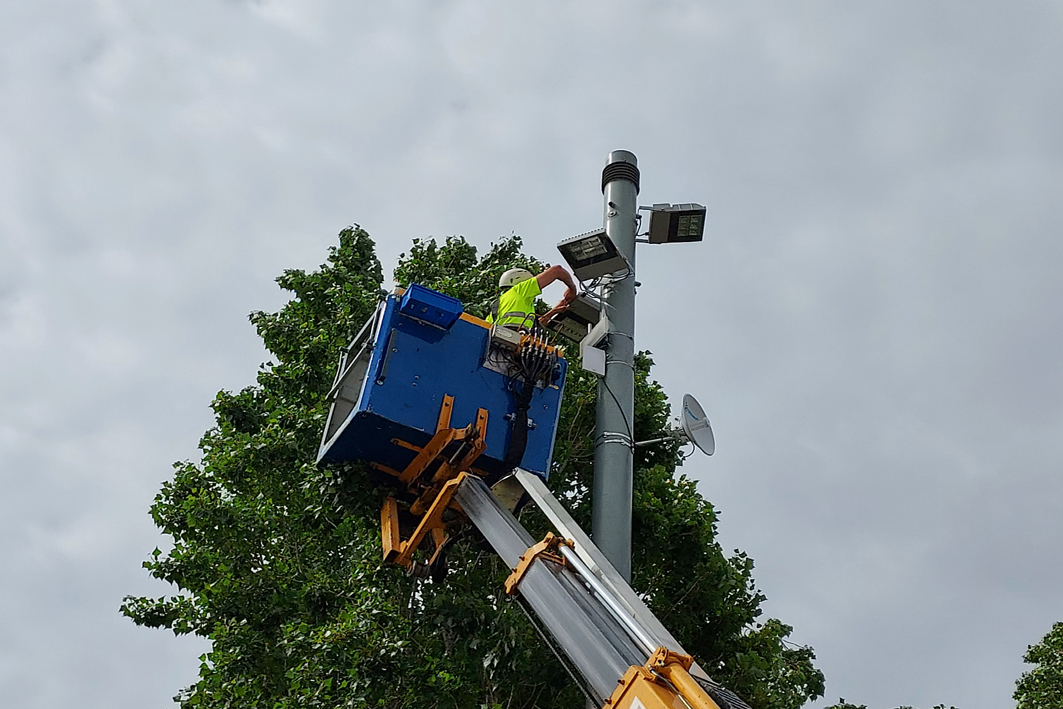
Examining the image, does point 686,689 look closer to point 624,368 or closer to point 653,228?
point 624,368

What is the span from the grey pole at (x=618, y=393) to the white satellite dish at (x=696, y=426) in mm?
662

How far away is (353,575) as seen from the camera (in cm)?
957

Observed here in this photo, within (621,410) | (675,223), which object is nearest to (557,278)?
(675,223)

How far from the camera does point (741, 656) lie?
10.5 m

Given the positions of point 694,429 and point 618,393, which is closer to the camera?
point 618,393

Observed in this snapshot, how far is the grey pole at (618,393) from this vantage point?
621 centimetres

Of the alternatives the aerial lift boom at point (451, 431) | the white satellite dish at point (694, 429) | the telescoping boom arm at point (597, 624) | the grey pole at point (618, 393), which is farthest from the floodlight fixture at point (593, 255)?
the telescoping boom arm at point (597, 624)

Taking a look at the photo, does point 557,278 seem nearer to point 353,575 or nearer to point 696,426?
point 696,426

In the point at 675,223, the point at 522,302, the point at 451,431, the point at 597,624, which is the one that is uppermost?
the point at 675,223

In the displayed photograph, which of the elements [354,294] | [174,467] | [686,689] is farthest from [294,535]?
[686,689]

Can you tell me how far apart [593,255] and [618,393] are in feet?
3.34

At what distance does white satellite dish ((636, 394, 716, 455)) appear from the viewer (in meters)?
7.52

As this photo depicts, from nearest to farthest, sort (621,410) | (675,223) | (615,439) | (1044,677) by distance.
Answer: (615,439) < (621,410) < (675,223) < (1044,677)

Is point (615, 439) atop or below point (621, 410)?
below
